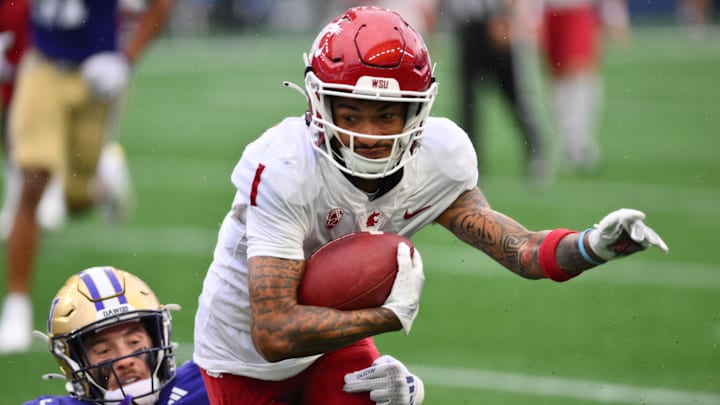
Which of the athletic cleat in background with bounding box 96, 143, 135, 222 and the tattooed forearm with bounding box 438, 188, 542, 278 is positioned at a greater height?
the tattooed forearm with bounding box 438, 188, 542, 278

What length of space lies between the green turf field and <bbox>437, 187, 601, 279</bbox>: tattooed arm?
145cm

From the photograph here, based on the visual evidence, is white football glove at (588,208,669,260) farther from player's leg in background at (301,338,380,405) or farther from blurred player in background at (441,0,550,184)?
blurred player in background at (441,0,550,184)

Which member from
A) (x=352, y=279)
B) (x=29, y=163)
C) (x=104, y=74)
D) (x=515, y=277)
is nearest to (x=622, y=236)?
(x=352, y=279)

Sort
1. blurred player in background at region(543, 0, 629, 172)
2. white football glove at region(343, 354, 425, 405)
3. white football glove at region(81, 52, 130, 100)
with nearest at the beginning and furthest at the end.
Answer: white football glove at region(343, 354, 425, 405), white football glove at region(81, 52, 130, 100), blurred player in background at region(543, 0, 629, 172)

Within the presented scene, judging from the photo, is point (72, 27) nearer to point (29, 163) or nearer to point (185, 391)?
point (29, 163)

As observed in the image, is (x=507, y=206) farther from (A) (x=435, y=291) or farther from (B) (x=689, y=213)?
(A) (x=435, y=291)

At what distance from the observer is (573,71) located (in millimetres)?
10094

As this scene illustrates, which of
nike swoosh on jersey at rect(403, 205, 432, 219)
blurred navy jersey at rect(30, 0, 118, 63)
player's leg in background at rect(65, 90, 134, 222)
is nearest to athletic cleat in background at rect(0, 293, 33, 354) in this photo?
player's leg in background at rect(65, 90, 134, 222)

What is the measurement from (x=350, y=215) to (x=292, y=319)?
0.34 metres

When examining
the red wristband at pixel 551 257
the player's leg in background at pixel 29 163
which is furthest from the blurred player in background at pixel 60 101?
the red wristband at pixel 551 257

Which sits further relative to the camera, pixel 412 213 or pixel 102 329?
pixel 102 329

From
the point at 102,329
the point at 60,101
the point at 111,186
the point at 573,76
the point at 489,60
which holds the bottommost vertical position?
the point at 573,76

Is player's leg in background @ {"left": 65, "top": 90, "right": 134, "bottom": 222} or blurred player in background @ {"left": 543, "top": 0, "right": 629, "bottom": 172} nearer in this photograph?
player's leg in background @ {"left": 65, "top": 90, "right": 134, "bottom": 222}

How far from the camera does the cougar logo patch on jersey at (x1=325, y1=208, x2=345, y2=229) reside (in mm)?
3029
